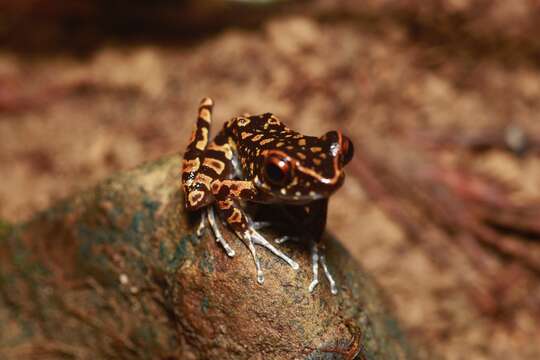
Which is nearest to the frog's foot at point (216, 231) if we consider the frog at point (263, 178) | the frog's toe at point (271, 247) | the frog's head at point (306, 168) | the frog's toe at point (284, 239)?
the frog at point (263, 178)

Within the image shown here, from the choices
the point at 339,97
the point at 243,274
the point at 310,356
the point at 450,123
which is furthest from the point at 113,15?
the point at 310,356

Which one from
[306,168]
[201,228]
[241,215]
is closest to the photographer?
[306,168]

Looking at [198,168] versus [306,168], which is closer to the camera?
[306,168]

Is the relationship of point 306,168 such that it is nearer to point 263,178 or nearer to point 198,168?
point 263,178

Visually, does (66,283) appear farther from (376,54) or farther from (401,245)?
(376,54)

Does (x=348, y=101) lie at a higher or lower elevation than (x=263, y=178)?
lower

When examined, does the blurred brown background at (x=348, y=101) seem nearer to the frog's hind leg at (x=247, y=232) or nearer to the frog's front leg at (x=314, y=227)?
the frog's front leg at (x=314, y=227)

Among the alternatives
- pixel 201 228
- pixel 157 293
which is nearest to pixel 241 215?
pixel 201 228

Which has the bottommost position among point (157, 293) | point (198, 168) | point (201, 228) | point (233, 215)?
point (157, 293)
